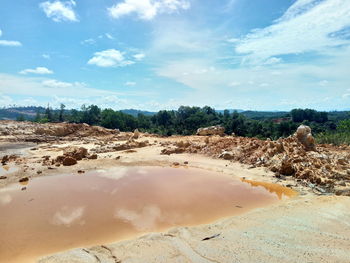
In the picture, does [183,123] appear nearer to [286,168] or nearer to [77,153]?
[77,153]

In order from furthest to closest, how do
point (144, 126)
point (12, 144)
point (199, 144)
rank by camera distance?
point (144, 126) → point (12, 144) → point (199, 144)

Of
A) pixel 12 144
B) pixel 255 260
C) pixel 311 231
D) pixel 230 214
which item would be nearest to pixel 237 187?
pixel 230 214

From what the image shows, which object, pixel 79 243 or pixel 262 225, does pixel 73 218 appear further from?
pixel 262 225

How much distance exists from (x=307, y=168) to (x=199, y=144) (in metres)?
7.42

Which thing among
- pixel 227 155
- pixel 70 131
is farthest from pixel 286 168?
pixel 70 131

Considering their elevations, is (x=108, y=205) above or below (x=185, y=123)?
below

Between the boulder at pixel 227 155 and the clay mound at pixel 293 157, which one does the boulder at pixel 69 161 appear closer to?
the clay mound at pixel 293 157

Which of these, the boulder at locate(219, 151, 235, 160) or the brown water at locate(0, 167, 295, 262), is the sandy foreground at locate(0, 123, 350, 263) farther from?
the boulder at locate(219, 151, 235, 160)

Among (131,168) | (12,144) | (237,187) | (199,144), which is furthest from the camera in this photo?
(12,144)

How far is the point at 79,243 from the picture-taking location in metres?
5.48

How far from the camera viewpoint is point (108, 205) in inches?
300

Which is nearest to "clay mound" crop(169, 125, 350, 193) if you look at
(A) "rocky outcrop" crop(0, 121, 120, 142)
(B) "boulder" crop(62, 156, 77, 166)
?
(B) "boulder" crop(62, 156, 77, 166)

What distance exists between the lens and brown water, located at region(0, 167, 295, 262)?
18.7 feet

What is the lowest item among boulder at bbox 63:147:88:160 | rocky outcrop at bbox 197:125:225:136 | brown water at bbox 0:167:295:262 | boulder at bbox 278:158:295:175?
brown water at bbox 0:167:295:262
